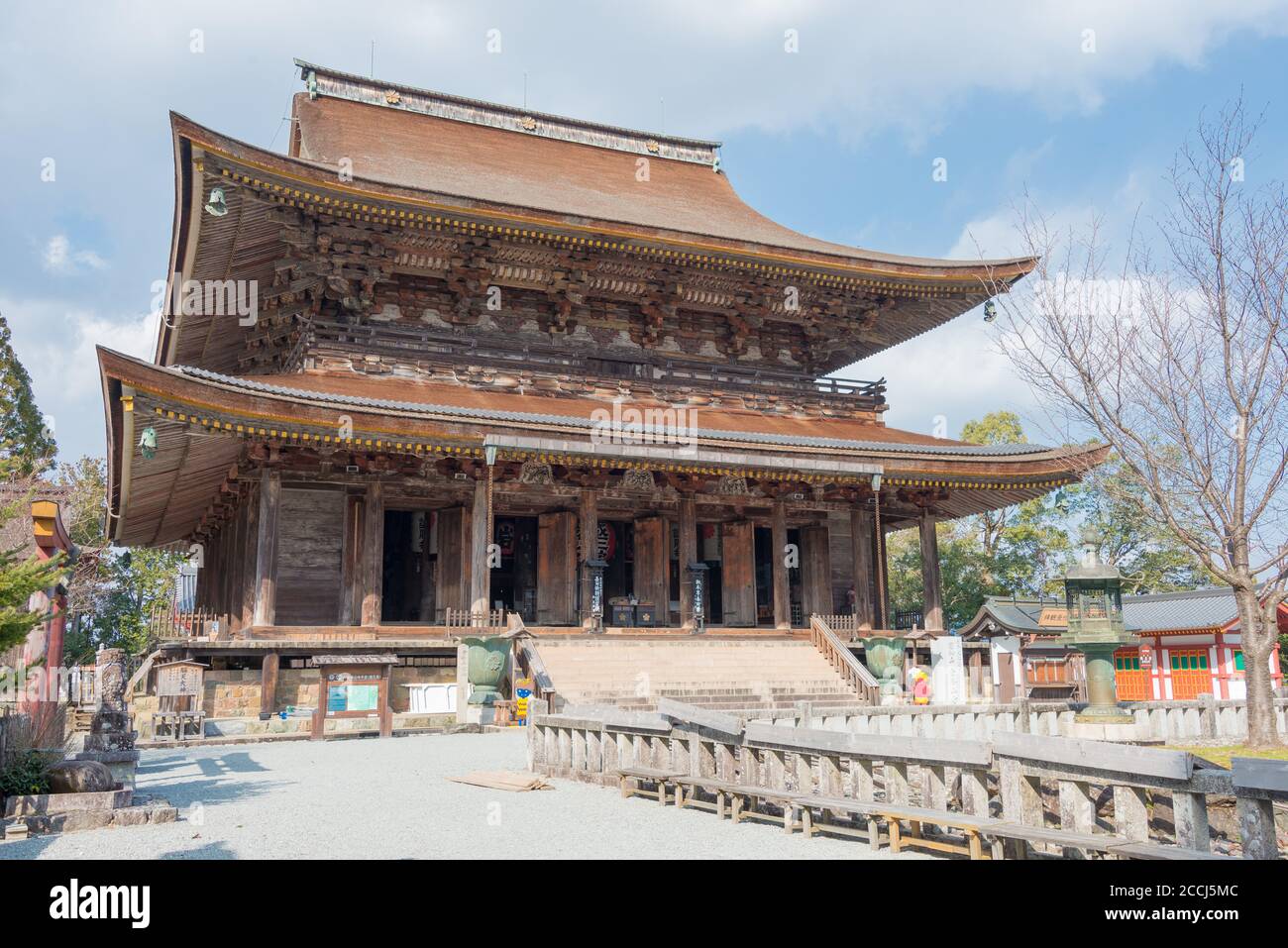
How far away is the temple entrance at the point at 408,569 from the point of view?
21844 millimetres

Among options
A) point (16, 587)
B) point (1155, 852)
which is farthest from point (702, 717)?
point (16, 587)

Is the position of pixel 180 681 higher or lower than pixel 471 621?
lower

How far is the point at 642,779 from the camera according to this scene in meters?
10.1

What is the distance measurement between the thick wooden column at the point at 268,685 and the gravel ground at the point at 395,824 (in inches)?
184

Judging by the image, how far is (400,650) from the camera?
709 inches

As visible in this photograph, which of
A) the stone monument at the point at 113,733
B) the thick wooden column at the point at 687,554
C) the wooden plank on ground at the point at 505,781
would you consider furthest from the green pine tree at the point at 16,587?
the thick wooden column at the point at 687,554

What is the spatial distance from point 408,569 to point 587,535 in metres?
4.98

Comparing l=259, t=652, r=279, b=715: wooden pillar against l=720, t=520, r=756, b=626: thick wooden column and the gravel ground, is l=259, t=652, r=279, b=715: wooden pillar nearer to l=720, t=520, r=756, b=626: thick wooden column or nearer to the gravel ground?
the gravel ground

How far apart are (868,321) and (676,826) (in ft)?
62.3

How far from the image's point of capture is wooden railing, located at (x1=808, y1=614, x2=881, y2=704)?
18.3m

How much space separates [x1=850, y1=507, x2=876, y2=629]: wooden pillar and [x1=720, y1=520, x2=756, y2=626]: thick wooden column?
236 cm

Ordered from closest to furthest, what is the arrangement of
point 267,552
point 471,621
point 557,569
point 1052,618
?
1. point 267,552
2. point 471,621
3. point 557,569
4. point 1052,618

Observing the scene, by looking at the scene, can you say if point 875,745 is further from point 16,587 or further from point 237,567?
point 237,567
